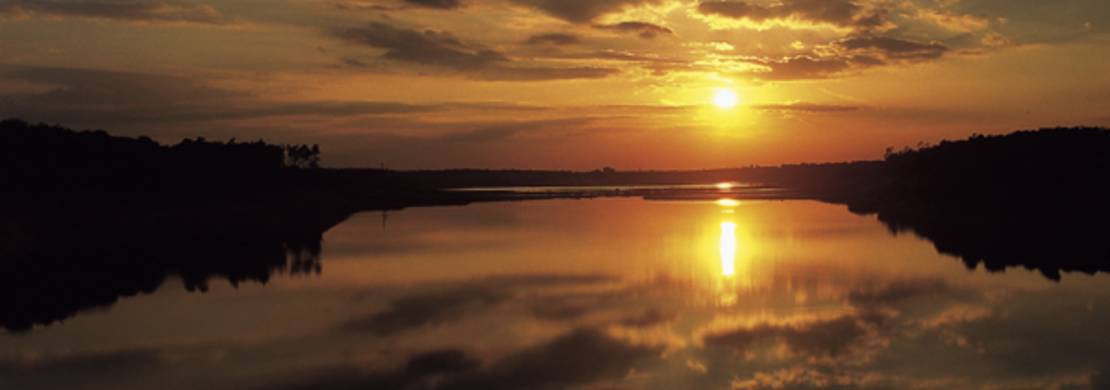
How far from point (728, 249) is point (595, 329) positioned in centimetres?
2099

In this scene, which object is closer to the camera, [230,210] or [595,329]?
[595,329]

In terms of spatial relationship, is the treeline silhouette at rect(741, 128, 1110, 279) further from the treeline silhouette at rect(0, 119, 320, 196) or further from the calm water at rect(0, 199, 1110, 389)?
the treeline silhouette at rect(0, 119, 320, 196)

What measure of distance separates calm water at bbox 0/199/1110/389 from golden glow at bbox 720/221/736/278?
0.31m

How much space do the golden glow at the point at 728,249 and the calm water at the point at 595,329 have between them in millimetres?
313

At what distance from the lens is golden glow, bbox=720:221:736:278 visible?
105 ft

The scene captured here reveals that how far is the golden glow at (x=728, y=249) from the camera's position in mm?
31969

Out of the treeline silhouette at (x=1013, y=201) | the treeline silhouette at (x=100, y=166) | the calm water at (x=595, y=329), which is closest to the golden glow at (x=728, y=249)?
the calm water at (x=595, y=329)

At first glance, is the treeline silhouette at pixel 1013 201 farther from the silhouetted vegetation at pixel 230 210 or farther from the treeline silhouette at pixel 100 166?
the treeline silhouette at pixel 100 166

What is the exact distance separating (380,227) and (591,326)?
3803 cm

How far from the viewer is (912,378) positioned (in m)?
15.6

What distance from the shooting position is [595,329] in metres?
20.3

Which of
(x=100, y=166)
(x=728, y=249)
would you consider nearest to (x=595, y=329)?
(x=728, y=249)

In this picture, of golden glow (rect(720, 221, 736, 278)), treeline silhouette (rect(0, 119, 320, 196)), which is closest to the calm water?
golden glow (rect(720, 221, 736, 278))

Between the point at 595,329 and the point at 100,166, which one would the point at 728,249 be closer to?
the point at 595,329
